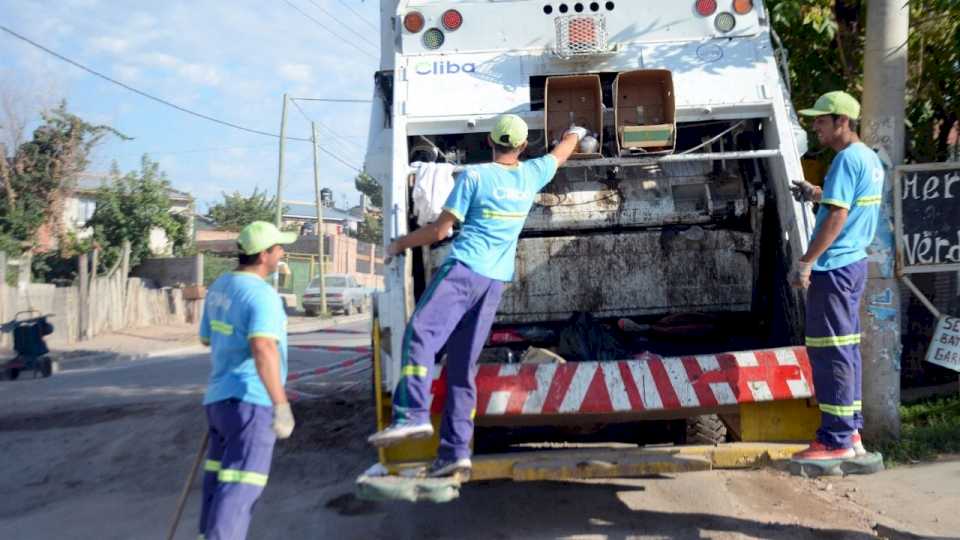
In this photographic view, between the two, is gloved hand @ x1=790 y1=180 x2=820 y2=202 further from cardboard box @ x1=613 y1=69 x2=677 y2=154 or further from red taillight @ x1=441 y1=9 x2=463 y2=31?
red taillight @ x1=441 y1=9 x2=463 y2=31

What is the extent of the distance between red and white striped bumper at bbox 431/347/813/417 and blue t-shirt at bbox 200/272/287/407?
32.2 inches

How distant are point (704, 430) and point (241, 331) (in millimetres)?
2620

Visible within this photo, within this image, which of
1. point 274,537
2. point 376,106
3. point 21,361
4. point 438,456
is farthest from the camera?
point 21,361

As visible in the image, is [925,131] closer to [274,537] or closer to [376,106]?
[376,106]

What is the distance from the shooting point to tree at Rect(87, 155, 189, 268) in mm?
23312

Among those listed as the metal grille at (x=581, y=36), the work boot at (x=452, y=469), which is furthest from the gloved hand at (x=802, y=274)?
the metal grille at (x=581, y=36)

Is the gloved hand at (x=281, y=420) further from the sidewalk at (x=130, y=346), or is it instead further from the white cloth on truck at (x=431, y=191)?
the sidewalk at (x=130, y=346)

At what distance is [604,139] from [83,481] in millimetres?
4121

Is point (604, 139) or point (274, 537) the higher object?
point (604, 139)

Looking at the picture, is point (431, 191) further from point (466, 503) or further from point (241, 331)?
point (466, 503)

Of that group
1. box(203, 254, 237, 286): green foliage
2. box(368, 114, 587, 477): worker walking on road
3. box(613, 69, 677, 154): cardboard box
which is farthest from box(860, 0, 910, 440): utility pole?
box(203, 254, 237, 286): green foliage

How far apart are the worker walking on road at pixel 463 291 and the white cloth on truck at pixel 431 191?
1.23 ft

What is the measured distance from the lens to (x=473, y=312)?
4125 mm

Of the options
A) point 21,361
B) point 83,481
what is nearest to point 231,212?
point 21,361
